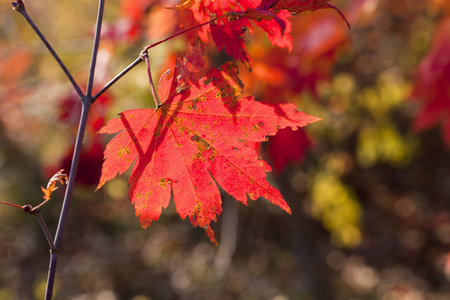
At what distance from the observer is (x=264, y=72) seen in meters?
1.40

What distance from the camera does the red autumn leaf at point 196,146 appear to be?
55 cm

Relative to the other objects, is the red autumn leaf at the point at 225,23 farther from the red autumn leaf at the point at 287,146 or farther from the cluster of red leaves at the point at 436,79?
the cluster of red leaves at the point at 436,79

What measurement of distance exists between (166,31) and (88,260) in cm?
255

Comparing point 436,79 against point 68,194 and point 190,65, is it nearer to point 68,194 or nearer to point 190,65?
point 190,65

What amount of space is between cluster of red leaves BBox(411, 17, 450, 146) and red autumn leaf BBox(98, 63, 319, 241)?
1175 mm

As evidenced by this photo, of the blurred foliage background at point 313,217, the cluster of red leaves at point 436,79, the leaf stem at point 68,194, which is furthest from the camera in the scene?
the blurred foliage background at point 313,217

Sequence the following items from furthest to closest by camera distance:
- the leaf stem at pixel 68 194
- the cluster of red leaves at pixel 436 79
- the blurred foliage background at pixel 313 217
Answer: the blurred foliage background at pixel 313 217, the cluster of red leaves at pixel 436 79, the leaf stem at pixel 68 194

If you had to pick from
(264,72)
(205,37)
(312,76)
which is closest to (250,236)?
(312,76)

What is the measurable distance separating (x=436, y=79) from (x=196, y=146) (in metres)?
1.25

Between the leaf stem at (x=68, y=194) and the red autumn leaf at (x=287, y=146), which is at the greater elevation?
the leaf stem at (x=68, y=194)

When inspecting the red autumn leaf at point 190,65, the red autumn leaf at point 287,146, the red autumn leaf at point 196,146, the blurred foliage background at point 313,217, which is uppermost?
the red autumn leaf at point 190,65

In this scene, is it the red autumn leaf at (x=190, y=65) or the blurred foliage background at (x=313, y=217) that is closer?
the red autumn leaf at (x=190, y=65)

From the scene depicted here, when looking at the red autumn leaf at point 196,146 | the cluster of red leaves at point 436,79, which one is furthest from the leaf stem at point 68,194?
the cluster of red leaves at point 436,79

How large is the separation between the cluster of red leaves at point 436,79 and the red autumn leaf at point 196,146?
1175 millimetres
